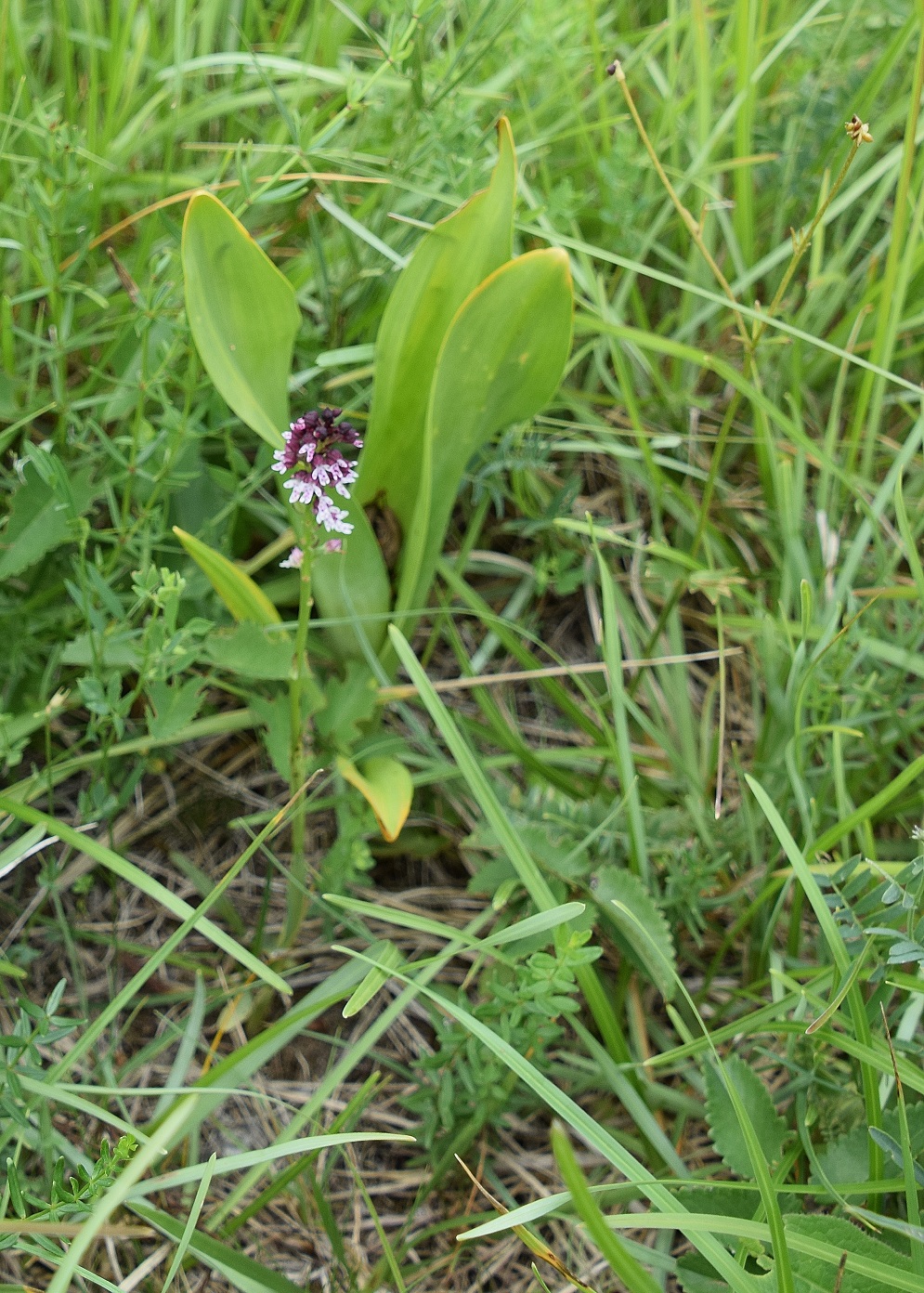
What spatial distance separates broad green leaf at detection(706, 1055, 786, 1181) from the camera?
1.10 meters

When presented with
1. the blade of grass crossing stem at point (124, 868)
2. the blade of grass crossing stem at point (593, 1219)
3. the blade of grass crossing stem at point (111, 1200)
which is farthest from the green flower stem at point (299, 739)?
the blade of grass crossing stem at point (593, 1219)

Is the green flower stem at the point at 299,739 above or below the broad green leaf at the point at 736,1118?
above

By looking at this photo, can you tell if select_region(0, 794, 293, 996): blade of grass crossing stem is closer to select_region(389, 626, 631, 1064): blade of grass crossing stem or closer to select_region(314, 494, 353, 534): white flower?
select_region(389, 626, 631, 1064): blade of grass crossing stem

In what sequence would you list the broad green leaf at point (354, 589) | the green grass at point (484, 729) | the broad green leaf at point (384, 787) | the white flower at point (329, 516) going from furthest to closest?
the broad green leaf at point (354, 589) → the broad green leaf at point (384, 787) → the green grass at point (484, 729) → the white flower at point (329, 516)

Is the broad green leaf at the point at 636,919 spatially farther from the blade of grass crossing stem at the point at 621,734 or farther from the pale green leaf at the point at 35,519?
the pale green leaf at the point at 35,519

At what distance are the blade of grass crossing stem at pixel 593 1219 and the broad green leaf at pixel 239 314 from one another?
932mm

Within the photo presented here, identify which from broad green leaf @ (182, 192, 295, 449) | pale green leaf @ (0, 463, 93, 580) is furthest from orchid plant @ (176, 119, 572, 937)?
pale green leaf @ (0, 463, 93, 580)

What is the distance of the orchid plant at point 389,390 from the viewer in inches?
46.5

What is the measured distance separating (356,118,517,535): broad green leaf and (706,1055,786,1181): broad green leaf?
34.0 inches

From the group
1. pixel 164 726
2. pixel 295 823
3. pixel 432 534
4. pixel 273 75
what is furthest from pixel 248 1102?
pixel 273 75

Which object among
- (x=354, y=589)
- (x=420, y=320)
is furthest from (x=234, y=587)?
(x=420, y=320)

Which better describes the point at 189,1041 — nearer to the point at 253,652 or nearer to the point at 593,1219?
the point at 253,652

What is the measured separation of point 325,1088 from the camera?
1.20 m

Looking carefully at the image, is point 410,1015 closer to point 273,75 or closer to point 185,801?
point 185,801
